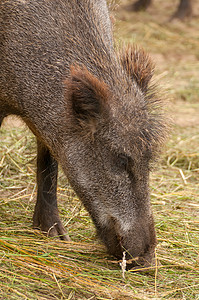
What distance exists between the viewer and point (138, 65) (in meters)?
4.08

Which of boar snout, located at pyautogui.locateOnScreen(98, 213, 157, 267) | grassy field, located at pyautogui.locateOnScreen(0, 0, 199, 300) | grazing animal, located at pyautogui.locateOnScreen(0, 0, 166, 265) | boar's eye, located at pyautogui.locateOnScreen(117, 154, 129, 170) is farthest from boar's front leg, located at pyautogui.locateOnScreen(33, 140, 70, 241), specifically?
boar's eye, located at pyautogui.locateOnScreen(117, 154, 129, 170)

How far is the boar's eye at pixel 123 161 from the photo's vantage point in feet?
12.3

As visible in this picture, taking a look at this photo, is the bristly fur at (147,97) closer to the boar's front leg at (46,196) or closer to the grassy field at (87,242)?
the grassy field at (87,242)

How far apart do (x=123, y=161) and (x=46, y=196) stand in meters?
1.34

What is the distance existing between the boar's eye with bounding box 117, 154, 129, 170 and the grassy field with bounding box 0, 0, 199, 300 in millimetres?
438

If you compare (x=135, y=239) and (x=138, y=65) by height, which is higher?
(x=138, y=65)

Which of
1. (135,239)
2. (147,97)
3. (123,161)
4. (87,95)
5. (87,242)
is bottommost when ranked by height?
(87,242)

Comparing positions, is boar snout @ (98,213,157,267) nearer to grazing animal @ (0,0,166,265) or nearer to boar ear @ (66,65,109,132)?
grazing animal @ (0,0,166,265)

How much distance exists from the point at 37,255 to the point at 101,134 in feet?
3.43

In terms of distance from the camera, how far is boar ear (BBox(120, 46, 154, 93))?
4.05 meters

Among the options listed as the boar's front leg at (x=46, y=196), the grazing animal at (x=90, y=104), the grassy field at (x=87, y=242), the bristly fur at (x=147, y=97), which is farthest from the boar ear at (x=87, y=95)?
the boar's front leg at (x=46, y=196)

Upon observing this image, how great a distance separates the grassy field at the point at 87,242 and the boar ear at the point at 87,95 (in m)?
0.69

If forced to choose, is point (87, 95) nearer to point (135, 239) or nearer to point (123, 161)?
point (123, 161)

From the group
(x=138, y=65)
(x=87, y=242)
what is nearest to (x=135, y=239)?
(x=87, y=242)
